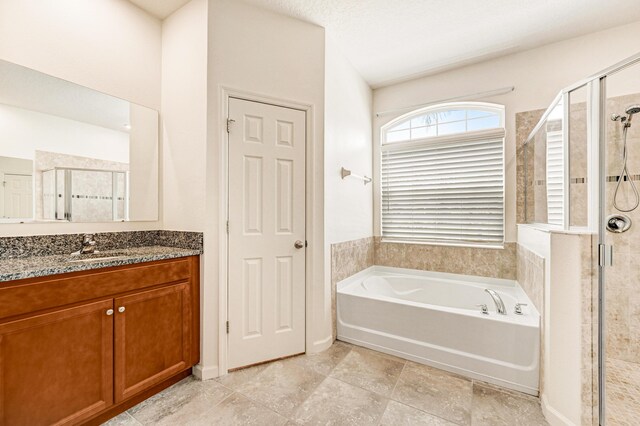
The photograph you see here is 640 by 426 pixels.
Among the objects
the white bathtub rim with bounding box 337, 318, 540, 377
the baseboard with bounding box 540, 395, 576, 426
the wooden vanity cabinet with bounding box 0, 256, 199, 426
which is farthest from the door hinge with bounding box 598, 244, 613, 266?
the wooden vanity cabinet with bounding box 0, 256, 199, 426

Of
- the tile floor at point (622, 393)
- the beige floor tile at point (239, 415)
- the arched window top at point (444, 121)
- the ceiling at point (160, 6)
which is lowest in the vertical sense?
the beige floor tile at point (239, 415)

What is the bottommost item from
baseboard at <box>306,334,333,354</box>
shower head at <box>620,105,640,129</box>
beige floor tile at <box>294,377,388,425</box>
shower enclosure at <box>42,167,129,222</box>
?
beige floor tile at <box>294,377,388,425</box>

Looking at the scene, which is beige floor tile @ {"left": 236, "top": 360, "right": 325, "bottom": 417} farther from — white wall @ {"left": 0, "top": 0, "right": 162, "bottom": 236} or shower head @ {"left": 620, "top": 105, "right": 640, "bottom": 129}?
shower head @ {"left": 620, "top": 105, "right": 640, "bottom": 129}

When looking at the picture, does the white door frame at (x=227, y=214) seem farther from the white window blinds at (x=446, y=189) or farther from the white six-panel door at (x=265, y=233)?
the white window blinds at (x=446, y=189)

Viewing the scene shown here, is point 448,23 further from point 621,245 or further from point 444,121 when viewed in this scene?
point 621,245

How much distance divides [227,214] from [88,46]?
1.48 metres

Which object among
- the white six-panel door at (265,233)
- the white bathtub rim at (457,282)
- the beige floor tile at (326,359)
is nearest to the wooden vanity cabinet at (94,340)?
the white six-panel door at (265,233)

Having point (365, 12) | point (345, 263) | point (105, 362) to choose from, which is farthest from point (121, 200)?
point (365, 12)

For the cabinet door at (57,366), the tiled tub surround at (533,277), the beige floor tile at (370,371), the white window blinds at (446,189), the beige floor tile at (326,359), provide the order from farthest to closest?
1. the white window blinds at (446,189)
2. the beige floor tile at (326,359)
3. the beige floor tile at (370,371)
4. the tiled tub surround at (533,277)
5. the cabinet door at (57,366)

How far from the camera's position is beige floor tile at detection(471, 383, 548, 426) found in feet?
4.99

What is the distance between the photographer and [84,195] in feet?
6.10

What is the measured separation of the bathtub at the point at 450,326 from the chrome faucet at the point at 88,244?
6.29 ft

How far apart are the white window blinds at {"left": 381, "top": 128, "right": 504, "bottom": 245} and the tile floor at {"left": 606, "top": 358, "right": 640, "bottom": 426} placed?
1209 millimetres

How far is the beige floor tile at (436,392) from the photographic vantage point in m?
1.60
